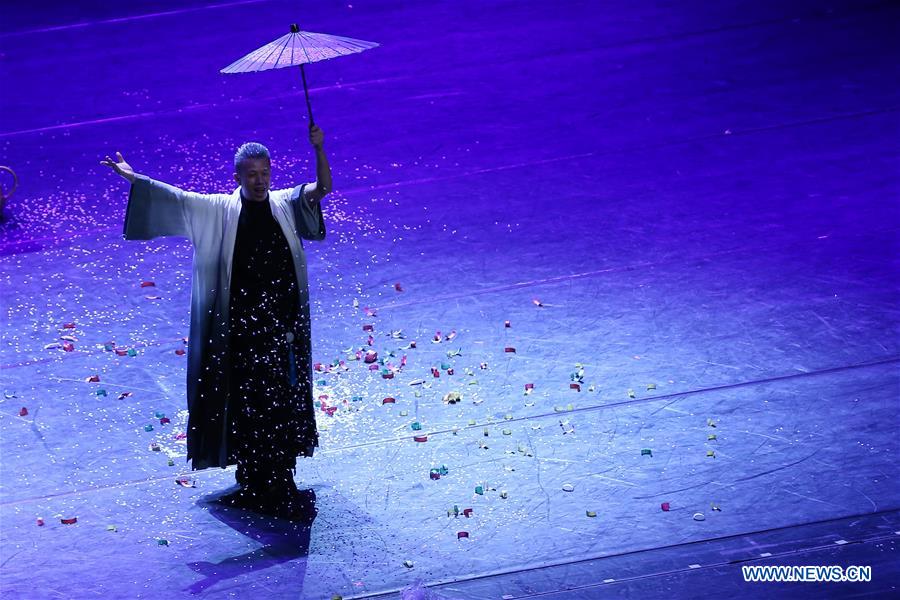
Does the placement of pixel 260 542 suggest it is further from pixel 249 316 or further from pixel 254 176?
pixel 254 176

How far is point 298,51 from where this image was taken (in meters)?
5.27

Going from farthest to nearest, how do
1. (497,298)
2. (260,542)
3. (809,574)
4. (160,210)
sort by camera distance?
(497,298), (160,210), (260,542), (809,574)

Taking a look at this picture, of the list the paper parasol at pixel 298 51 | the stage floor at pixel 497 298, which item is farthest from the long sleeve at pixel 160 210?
the stage floor at pixel 497 298

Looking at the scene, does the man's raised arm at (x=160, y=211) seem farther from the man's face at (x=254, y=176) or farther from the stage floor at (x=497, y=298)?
the stage floor at (x=497, y=298)

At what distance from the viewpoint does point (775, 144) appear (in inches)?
341

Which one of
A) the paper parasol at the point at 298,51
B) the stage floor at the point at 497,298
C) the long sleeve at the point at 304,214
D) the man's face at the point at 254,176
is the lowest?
the stage floor at the point at 497,298

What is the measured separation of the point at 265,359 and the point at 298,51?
1269 millimetres

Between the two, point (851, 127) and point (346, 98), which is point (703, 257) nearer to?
point (851, 127)

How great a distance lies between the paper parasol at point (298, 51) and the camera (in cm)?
521

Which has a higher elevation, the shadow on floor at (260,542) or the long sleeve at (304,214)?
the long sleeve at (304,214)

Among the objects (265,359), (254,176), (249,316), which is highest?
(254,176)

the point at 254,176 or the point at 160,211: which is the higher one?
the point at 254,176

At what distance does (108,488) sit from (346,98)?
4.81 meters

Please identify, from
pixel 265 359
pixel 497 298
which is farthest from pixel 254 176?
pixel 497 298
